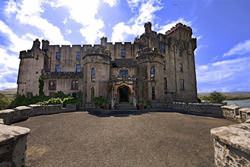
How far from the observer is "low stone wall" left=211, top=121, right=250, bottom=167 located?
3.25 m

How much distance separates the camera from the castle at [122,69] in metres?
27.5

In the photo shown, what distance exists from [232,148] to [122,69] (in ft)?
89.2

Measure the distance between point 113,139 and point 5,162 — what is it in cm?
513

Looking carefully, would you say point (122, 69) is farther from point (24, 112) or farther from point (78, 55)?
point (24, 112)

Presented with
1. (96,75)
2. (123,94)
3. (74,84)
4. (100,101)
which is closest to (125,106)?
(100,101)

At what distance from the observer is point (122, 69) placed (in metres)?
30.3

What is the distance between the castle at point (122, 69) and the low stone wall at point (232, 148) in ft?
→ 70.5

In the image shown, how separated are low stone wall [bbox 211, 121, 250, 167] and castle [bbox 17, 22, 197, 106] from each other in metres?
21.5

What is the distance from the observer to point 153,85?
90.3 ft

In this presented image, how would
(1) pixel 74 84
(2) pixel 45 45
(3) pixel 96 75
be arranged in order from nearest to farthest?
1. (3) pixel 96 75
2. (1) pixel 74 84
3. (2) pixel 45 45

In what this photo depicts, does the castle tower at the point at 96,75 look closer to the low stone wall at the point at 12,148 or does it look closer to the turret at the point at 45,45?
the turret at the point at 45,45

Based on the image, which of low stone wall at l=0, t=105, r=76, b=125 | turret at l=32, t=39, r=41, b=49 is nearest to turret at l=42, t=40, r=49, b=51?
turret at l=32, t=39, r=41, b=49

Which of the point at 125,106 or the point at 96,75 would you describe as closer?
the point at 125,106

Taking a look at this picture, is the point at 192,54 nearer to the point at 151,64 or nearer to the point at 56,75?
the point at 151,64
